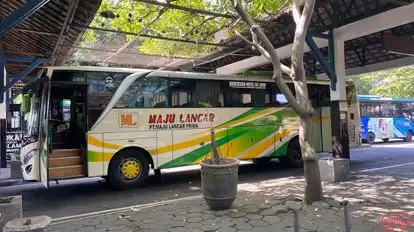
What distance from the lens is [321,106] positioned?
1268 cm

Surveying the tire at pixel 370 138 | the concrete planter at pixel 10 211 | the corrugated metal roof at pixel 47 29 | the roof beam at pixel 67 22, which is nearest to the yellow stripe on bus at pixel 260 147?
the corrugated metal roof at pixel 47 29

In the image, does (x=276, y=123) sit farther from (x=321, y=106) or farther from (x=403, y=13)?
(x=403, y=13)

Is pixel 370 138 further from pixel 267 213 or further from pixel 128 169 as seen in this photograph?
pixel 267 213

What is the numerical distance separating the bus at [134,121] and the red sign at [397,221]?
521cm

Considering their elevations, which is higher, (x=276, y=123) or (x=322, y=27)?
(x=322, y=27)

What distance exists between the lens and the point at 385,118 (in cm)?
2441

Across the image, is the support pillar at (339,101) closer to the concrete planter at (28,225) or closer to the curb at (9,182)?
the concrete planter at (28,225)

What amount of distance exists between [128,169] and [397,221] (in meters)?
5.92

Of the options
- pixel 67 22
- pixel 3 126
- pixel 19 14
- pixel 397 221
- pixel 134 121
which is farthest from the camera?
pixel 3 126

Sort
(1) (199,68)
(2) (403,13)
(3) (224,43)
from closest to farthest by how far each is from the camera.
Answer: (2) (403,13) → (3) (224,43) → (1) (199,68)

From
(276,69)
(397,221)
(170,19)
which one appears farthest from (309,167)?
(170,19)

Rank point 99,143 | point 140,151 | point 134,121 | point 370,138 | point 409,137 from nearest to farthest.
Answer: point 99,143 < point 134,121 < point 140,151 < point 370,138 < point 409,137

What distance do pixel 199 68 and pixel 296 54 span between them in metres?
10.7

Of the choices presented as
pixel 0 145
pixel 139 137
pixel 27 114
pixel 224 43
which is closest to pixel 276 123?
pixel 224 43
